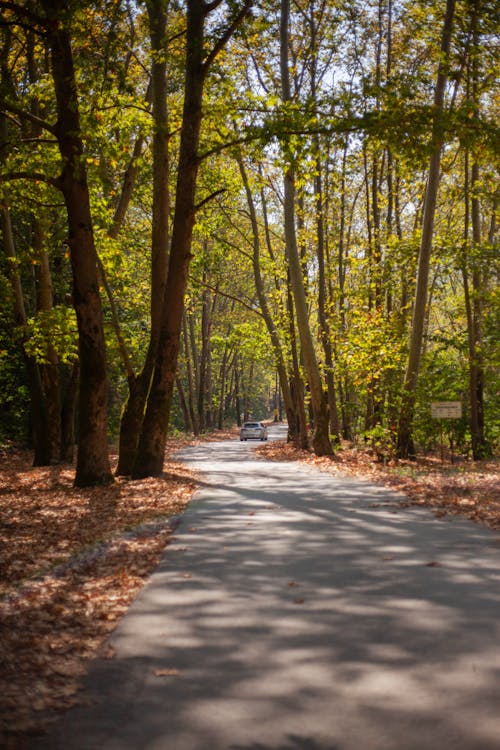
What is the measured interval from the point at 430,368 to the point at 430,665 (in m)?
17.8

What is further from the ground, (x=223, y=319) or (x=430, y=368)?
(x=223, y=319)

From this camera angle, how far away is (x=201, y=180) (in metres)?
23.4

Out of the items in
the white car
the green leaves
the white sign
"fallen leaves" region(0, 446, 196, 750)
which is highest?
the green leaves

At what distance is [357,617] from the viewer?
5043 mm

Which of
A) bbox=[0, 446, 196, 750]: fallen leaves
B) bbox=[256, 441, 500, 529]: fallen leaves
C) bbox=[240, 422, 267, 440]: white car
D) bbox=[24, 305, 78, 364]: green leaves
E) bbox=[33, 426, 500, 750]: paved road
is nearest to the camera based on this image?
bbox=[33, 426, 500, 750]: paved road

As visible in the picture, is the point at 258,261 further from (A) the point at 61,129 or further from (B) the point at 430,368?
(A) the point at 61,129

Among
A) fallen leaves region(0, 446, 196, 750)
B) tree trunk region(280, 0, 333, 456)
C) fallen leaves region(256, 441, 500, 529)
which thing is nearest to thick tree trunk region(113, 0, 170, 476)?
fallen leaves region(0, 446, 196, 750)

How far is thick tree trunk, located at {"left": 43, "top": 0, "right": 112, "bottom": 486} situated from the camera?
541 inches

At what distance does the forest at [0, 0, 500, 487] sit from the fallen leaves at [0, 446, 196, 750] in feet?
10.0

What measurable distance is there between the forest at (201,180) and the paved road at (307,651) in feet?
24.8

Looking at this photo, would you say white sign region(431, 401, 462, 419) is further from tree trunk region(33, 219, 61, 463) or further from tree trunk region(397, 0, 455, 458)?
tree trunk region(33, 219, 61, 463)

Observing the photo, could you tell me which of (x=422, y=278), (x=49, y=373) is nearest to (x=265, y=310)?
(x=49, y=373)

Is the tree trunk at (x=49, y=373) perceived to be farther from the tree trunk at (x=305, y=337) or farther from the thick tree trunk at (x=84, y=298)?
the tree trunk at (x=305, y=337)

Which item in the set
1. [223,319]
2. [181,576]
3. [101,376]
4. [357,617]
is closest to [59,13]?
[101,376]
